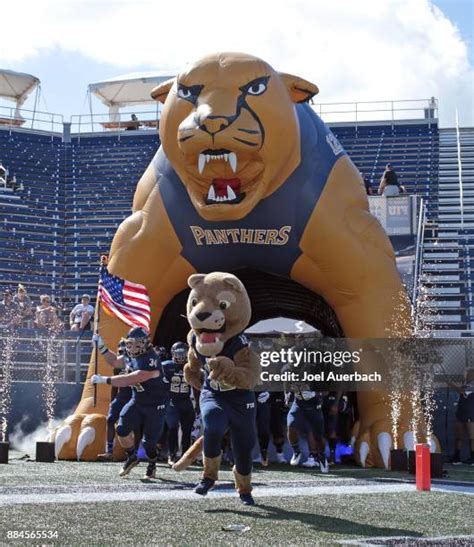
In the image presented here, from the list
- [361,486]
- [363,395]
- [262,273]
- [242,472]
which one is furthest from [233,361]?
[262,273]

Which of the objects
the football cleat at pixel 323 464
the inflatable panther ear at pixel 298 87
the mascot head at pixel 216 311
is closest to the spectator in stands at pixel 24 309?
the inflatable panther ear at pixel 298 87

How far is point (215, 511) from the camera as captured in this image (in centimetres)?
479

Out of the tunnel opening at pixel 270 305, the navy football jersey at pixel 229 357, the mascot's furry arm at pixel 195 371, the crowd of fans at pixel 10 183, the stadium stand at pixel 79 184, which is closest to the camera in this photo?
the navy football jersey at pixel 229 357

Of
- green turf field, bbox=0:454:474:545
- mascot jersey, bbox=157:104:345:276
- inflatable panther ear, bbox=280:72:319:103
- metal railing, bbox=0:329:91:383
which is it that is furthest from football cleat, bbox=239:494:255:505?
metal railing, bbox=0:329:91:383

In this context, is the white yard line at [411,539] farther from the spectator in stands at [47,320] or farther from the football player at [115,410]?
the spectator in stands at [47,320]

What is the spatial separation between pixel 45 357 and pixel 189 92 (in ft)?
15.9

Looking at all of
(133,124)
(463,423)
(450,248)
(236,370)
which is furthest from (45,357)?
(133,124)

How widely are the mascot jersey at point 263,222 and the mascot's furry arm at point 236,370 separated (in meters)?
2.86

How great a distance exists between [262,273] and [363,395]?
1535 mm

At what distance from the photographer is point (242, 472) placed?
17.0 ft

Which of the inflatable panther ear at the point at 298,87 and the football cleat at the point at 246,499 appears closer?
the football cleat at the point at 246,499

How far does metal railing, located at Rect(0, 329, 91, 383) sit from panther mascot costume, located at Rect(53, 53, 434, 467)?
280 centimetres

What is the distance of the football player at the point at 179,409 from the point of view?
327 inches

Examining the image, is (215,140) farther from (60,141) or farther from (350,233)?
(60,141)
